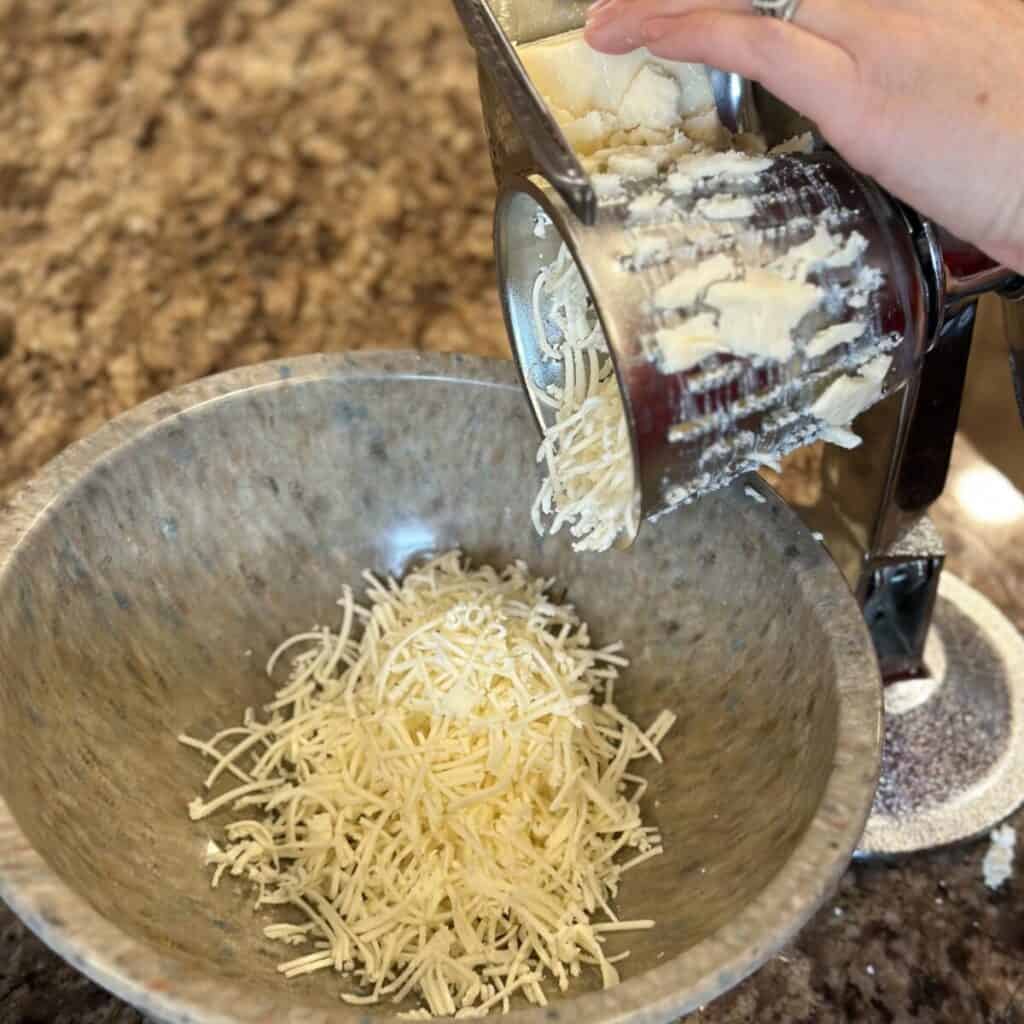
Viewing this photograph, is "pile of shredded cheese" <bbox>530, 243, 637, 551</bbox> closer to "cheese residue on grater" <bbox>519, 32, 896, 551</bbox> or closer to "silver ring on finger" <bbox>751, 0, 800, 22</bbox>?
"cheese residue on grater" <bbox>519, 32, 896, 551</bbox>

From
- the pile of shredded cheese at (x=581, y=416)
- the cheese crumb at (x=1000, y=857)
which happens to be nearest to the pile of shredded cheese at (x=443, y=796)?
the pile of shredded cheese at (x=581, y=416)

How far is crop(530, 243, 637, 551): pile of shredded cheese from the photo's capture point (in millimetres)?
712

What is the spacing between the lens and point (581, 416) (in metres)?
0.73

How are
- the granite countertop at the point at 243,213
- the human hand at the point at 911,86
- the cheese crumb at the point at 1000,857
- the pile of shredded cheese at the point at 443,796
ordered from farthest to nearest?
1. the granite countertop at the point at 243,213
2. the cheese crumb at the point at 1000,857
3. the pile of shredded cheese at the point at 443,796
4. the human hand at the point at 911,86

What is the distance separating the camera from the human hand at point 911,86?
0.58 metres

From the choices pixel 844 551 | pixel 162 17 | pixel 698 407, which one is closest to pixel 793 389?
pixel 698 407

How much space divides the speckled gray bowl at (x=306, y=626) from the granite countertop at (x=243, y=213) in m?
0.21

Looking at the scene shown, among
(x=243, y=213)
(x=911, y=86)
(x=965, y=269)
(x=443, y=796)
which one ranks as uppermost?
(x=911, y=86)

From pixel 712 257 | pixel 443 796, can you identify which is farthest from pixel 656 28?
pixel 443 796

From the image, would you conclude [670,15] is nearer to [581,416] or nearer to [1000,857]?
[581,416]

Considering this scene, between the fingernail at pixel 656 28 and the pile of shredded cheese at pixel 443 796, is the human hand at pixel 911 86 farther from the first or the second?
the pile of shredded cheese at pixel 443 796

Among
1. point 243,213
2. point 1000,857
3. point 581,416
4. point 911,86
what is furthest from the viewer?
point 243,213

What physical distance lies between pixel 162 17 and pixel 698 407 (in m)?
Answer: 1.21

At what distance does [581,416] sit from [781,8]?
249 millimetres
